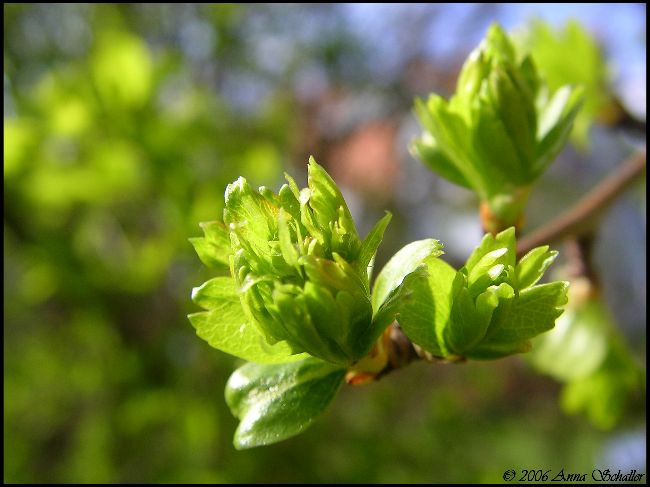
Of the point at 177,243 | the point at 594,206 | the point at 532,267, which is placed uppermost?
the point at 532,267

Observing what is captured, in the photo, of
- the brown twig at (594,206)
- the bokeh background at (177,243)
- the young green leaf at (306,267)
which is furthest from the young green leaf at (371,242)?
the bokeh background at (177,243)

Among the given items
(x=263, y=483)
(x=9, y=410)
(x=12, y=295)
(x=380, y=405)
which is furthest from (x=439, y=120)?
(x=12, y=295)

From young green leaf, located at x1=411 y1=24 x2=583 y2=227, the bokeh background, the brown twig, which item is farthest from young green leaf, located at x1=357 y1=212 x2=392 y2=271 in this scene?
the bokeh background

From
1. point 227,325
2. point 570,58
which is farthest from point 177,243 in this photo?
point 227,325

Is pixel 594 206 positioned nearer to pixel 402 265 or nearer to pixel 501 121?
pixel 501 121

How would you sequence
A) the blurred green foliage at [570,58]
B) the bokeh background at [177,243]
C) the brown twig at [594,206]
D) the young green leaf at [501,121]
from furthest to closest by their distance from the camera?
1. the bokeh background at [177,243]
2. the blurred green foliage at [570,58]
3. the brown twig at [594,206]
4. the young green leaf at [501,121]

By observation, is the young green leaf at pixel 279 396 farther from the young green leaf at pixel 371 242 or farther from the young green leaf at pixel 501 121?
the young green leaf at pixel 501 121
